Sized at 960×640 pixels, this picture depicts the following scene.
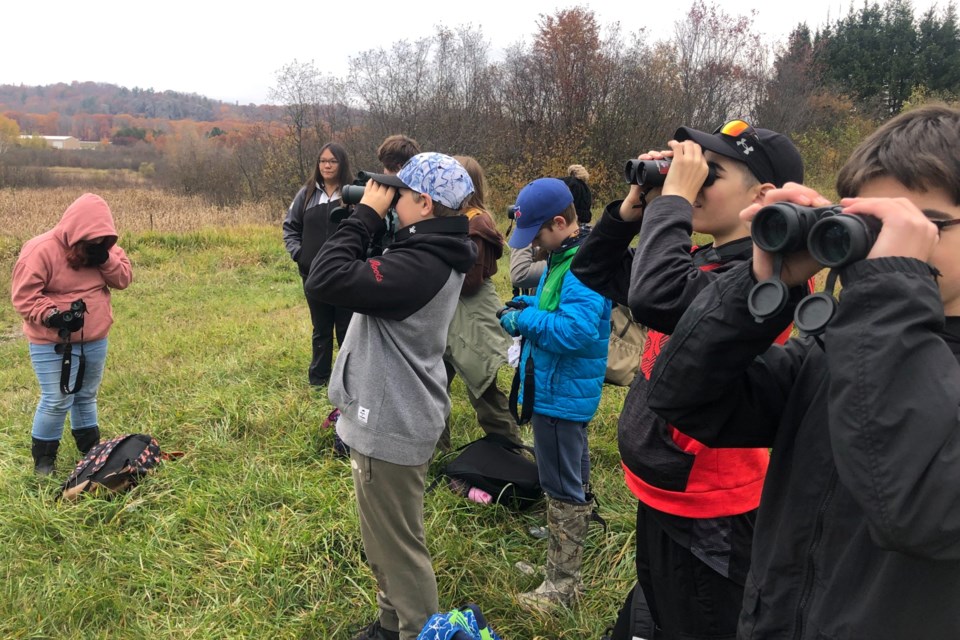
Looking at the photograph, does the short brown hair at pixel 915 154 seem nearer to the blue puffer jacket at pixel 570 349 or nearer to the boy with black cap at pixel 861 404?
the boy with black cap at pixel 861 404

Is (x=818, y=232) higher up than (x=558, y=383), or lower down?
higher up

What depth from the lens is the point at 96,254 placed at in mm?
3781

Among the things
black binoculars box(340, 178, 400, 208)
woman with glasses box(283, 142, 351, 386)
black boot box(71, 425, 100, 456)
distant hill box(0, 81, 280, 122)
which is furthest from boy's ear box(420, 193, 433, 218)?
distant hill box(0, 81, 280, 122)

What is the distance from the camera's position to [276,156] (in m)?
20.7

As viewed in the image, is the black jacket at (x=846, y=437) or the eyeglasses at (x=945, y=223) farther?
the eyeglasses at (x=945, y=223)

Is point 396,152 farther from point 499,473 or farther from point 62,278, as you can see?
point 62,278

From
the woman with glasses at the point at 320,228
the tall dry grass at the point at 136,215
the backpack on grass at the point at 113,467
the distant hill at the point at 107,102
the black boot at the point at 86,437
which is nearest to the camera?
the backpack on grass at the point at 113,467

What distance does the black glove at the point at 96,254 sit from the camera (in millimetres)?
3756

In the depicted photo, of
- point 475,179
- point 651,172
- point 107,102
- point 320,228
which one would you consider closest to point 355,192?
point 651,172

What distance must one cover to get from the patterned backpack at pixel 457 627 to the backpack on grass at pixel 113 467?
250 centimetres

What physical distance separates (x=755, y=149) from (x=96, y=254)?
147 inches

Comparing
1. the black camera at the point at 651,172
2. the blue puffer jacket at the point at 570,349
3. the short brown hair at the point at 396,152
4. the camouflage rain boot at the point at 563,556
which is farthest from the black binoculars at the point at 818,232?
the short brown hair at the point at 396,152

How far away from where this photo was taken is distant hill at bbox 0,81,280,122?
94.0 meters

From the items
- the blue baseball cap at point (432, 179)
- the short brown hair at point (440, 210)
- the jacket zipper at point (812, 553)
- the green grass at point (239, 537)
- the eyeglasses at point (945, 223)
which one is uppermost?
the blue baseball cap at point (432, 179)
